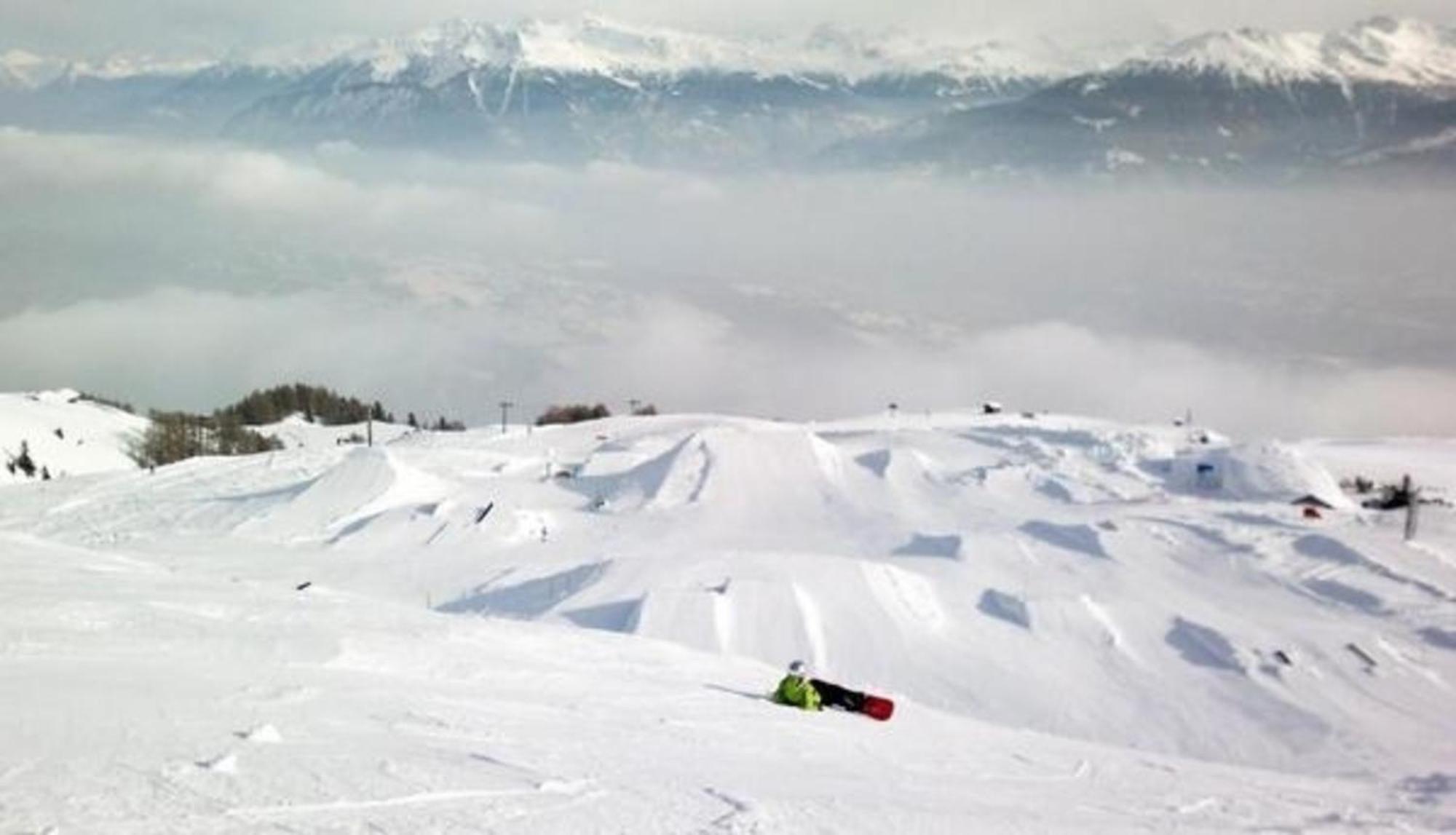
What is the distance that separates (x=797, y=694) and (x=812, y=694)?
252 mm

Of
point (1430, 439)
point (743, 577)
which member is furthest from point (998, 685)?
point (1430, 439)

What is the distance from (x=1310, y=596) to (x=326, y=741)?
44788mm

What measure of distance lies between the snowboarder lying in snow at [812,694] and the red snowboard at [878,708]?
9 cm

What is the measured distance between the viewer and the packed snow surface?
38.8 feet

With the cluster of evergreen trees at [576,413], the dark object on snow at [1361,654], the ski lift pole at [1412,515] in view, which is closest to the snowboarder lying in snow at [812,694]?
the dark object on snow at [1361,654]

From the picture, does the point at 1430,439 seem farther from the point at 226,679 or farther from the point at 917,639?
the point at 226,679

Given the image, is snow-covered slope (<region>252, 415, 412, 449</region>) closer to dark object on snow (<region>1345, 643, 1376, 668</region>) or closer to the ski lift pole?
the ski lift pole

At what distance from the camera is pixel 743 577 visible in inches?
1713

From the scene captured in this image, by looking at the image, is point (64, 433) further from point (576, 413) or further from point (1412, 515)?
point (1412, 515)

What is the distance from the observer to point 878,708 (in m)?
20.7

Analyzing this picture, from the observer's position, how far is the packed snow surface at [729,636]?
1181 centimetres

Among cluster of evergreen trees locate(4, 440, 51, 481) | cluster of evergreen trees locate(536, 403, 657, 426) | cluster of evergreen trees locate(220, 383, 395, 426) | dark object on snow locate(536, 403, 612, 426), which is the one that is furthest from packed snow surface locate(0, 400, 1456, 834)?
cluster of evergreen trees locate(220, 383, 395, 426)

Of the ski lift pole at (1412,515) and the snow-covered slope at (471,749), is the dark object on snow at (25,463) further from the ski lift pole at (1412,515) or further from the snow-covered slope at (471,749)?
the ski lift pole at (1412,515)

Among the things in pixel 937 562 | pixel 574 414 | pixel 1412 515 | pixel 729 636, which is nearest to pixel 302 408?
pixel 574 414
